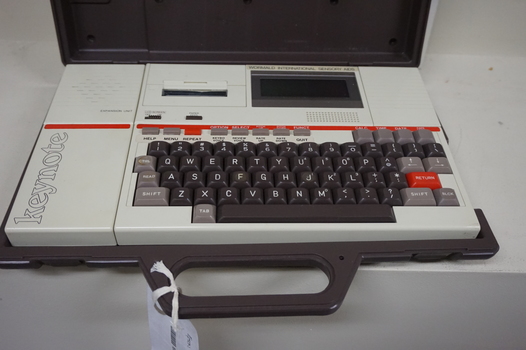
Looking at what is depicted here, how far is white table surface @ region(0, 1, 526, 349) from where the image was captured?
26.0 inches

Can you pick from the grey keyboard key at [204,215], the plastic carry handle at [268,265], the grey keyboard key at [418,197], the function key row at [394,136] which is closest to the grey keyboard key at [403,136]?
the function key row at [394,136]

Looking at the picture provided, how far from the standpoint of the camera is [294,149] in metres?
0.72

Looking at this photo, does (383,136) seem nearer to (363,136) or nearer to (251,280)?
(363,136)

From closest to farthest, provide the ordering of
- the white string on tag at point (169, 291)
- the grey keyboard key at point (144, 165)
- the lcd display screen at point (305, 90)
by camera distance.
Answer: the white string on tag at point (169, 291), the grey keyboard key at point (144, 165), the lcd display screen at point (305, 90)

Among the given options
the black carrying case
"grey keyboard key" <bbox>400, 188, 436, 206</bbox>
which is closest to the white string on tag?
"grey keyboard key" <bbox>400, 188, 436, 206</bbox>

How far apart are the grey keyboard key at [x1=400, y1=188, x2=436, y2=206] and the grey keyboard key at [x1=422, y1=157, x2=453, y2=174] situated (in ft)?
0.17

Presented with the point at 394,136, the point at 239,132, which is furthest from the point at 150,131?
the point at 394,136

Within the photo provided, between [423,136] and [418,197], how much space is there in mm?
132

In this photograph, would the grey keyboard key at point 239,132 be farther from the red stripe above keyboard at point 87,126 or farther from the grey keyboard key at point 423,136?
the grey keyboard key at point 423,136

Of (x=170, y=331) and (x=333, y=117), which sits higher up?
(x=333, y=117)

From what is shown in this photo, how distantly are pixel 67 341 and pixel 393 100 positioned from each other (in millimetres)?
658

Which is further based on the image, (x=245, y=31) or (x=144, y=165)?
(x=245, y=31)

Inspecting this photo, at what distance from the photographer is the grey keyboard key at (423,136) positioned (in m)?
0.75

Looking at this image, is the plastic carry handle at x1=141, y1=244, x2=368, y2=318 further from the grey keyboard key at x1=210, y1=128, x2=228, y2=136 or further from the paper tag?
the grey keyboard key at x1=210, y1=128, x2=228, y2=136
